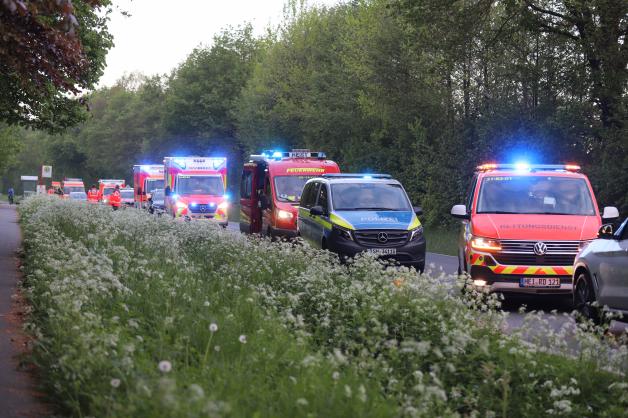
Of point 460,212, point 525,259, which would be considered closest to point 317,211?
point 460,212

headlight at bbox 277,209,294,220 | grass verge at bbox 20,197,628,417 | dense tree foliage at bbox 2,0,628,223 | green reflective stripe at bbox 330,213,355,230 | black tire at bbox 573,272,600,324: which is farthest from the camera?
dense tree foliage at bbox 2,0,628,223

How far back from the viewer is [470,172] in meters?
36.1

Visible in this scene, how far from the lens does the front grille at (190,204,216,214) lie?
36.1m

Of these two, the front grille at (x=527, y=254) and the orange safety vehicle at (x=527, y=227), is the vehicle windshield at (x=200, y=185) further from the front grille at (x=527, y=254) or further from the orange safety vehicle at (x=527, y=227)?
the front grille at (x=527, y=254)

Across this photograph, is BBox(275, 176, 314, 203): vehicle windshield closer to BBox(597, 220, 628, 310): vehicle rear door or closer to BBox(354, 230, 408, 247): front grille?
BBox(354, 230, 408, 247): front grille

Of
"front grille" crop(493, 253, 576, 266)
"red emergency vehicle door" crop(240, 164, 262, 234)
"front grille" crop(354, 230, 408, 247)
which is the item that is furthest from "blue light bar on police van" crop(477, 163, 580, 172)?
"red emergency vehicle door" crop(240, 164, 262, 234)

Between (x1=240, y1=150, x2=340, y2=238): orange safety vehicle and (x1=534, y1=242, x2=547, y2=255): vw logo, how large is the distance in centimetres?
969

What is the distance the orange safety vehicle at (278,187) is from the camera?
24.0 m

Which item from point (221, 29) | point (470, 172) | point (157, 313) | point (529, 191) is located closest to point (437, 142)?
point (470, 172)

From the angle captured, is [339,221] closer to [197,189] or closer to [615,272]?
[615,272]

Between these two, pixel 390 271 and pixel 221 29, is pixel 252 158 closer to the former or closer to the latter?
pixel 390 271

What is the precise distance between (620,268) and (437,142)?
2874cm

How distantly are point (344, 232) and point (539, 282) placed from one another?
13.8 feet

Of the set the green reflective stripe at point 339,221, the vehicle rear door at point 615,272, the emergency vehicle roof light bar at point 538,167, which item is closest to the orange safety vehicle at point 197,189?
the green reflective stripe at point 339,221
